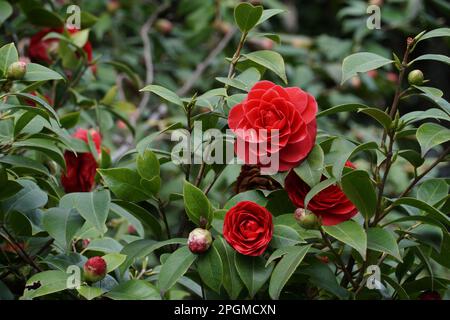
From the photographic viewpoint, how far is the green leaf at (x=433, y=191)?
102 cm

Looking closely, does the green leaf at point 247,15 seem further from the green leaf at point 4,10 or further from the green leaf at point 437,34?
the green leaf at point 4,10

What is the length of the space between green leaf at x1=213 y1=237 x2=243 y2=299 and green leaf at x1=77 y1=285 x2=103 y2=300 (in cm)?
16

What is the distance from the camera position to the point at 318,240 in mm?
934

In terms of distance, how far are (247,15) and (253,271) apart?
1.29 feet

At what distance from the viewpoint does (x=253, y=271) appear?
90 centimetres

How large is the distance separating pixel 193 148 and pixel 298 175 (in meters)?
0.16

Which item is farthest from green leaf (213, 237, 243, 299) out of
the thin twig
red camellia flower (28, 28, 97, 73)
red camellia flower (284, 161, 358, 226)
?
the thin twig

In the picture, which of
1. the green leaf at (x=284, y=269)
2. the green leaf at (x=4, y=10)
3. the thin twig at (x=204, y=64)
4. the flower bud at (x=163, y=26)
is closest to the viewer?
the green leaf at (x=284, y=269)

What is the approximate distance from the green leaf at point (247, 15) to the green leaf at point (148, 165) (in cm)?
25

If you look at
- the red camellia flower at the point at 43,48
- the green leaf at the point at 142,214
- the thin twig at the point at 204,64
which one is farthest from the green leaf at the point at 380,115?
the thin twig at the point at 204,64

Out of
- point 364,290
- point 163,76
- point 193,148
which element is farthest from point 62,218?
point 163,76

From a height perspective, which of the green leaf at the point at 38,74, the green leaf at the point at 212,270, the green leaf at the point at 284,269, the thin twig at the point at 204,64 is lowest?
the thin twig at the point at 204,64

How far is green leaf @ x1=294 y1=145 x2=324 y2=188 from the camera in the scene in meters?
0.90
